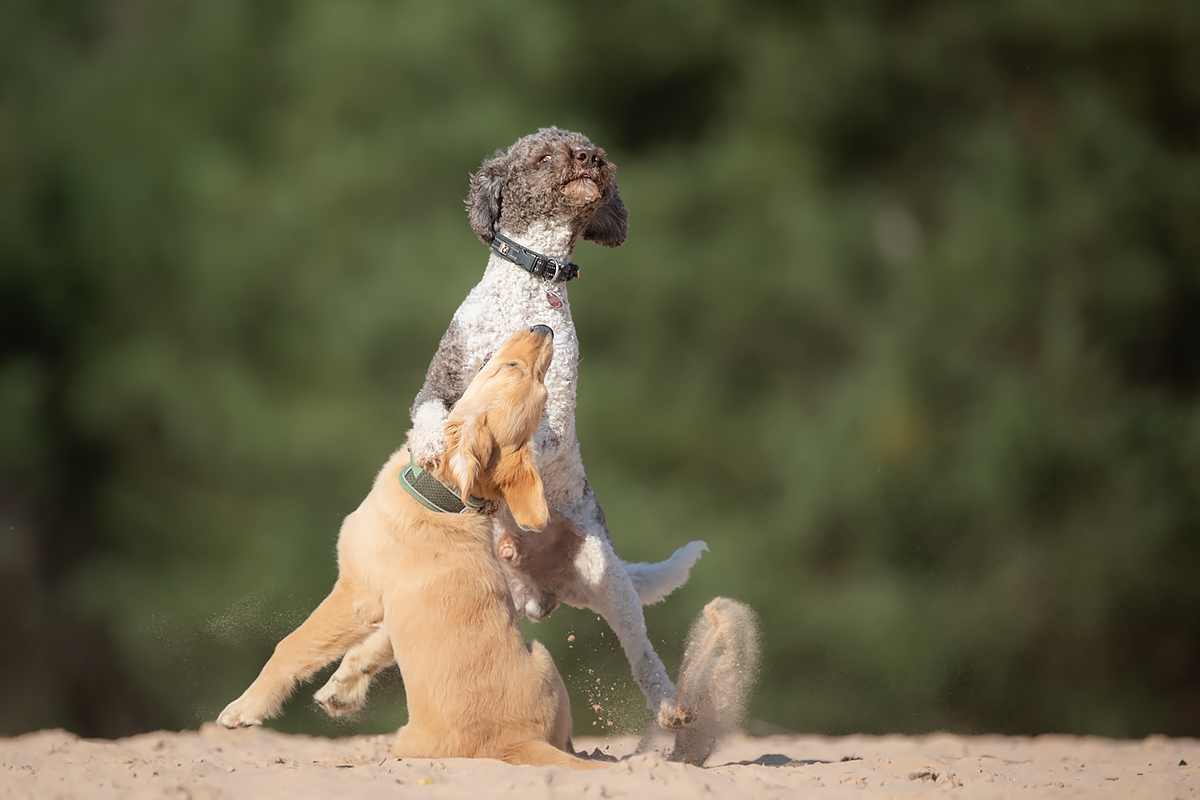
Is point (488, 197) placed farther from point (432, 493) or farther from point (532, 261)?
point (432, 493)

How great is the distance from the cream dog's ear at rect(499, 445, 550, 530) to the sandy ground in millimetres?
866

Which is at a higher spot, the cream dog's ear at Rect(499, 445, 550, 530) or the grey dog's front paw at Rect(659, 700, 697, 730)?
the cream dog's ear at Rect(499, 445, 550, 530)

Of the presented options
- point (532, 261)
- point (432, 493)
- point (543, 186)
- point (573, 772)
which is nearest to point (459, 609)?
point (432, 493)

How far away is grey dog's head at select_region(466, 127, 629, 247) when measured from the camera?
4590mm

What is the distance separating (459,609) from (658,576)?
4.33 ft

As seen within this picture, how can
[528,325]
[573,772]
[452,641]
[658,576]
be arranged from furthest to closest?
[658,576]
[528,325]
[452,641]
[573,772]

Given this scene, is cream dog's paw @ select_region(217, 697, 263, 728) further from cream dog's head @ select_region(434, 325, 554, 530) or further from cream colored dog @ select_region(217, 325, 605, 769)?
cream dog's head @ select_region(434, 325, 554, 530)

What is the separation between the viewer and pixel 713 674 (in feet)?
15.4

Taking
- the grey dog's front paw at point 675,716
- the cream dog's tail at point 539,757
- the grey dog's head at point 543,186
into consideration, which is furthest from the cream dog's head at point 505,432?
the grey dog's front paw at point 675,716

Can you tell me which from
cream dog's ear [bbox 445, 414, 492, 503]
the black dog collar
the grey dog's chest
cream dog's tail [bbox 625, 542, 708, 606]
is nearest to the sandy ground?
cream dog's tail [bbox 625, 542, 708, 606]

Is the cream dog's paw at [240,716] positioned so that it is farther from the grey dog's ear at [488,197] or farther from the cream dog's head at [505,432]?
the grey dog's ear at [488,197]

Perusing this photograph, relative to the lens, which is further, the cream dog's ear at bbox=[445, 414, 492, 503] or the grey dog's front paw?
the grey dog's front paw

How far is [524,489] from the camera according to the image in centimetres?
408

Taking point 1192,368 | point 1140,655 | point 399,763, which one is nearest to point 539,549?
point 399,763
